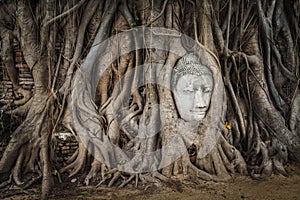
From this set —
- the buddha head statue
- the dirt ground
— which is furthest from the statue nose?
the dirt ground

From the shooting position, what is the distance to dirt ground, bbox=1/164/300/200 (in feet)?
9.23

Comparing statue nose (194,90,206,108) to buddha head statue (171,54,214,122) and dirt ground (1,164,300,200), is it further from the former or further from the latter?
dirt ground (1,164,300,200)

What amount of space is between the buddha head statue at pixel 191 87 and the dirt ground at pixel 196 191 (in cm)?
87

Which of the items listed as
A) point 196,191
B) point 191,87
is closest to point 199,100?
point 191,87

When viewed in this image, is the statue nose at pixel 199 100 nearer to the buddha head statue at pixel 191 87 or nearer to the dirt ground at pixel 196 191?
the buddha head statue at pixel 191 87

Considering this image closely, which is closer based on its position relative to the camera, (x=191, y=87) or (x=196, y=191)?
(x=196, y=191)

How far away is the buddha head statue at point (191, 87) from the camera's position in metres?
3.38

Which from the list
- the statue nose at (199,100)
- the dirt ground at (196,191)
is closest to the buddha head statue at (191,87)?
the statue nose at (199,100)

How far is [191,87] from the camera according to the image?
3.37 meters

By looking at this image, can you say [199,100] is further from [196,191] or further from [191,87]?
[196,191]

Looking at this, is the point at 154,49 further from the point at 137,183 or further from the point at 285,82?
the point at 285,82

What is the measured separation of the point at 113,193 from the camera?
114 inches

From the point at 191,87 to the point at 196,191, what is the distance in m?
1.24

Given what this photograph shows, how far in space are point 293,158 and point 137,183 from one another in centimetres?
212
